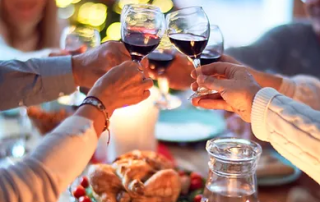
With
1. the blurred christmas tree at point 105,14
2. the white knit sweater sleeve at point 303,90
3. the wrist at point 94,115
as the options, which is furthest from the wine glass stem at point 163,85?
the blurred christmas tree at point 105,14

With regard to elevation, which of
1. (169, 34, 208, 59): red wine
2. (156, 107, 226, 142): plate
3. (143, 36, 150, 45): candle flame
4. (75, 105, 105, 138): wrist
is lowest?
(156, 107, 226, 142): plate

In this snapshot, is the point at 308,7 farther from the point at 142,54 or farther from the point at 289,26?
the point at 142,54

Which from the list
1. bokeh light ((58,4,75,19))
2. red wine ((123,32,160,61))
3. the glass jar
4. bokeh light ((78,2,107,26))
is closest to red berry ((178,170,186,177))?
the glass jar

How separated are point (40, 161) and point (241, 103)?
43 centimetres

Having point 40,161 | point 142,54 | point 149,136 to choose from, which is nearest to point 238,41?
point 149,136

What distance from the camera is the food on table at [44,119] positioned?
148cm

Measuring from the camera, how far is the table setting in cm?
98

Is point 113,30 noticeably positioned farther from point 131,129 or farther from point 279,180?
point 279,180

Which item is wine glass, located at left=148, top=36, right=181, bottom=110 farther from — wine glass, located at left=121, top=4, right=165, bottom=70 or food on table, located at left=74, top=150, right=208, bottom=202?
food on table, located at left=74, top=150, right=208, bottom=202

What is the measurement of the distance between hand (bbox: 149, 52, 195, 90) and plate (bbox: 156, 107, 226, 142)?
175mm

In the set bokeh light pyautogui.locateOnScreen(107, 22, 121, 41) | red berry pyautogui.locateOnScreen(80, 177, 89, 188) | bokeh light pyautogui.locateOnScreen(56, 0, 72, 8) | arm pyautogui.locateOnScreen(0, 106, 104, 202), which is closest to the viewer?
arm pyautogui.locateOnScreen(0, 106, 104, 202)

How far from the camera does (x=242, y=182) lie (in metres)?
0.96

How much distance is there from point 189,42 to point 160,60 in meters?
0.29

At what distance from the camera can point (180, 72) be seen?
154cm
